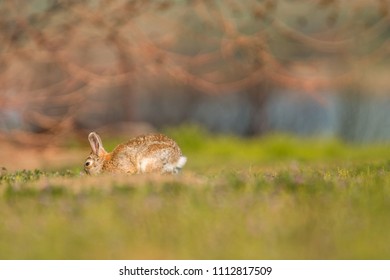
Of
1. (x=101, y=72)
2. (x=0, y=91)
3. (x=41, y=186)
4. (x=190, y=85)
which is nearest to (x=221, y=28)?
(x=190, y=85)

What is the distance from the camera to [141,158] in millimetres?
10281

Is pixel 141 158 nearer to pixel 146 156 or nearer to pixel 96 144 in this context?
pixel 146 156

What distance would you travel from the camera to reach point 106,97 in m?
19.8

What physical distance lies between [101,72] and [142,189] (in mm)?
11068

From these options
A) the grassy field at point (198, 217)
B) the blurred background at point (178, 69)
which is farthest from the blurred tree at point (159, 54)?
the grassy field at point (198, 217)

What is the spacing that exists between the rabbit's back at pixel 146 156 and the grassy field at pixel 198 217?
82cm

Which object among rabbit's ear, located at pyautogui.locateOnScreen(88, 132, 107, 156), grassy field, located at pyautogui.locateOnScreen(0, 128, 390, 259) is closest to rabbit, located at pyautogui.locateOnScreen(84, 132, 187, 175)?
rabbit's ear, located at pyautogui.locateOnScreen(88, 132, 107, 156)

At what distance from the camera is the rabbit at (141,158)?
33.6 ft

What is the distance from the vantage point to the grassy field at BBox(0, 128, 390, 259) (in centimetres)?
643

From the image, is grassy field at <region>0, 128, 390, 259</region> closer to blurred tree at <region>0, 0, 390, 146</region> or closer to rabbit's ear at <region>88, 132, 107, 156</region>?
rabbit's ear at <region>88, 132, 107, 156</region>

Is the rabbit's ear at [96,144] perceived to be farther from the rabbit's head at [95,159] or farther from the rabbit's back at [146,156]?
the rabbit's back at [146,156]

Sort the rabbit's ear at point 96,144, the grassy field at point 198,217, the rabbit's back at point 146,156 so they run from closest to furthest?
the grassy field at point 198,217 < the rabbit's back at point 146,156 < the rabbit's ear at point 96,144

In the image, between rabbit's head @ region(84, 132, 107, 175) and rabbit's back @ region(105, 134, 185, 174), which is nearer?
rabbit's back @ region(105, 134, 185, 174)

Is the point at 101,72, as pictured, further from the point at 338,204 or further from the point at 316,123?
the point at 338,204
